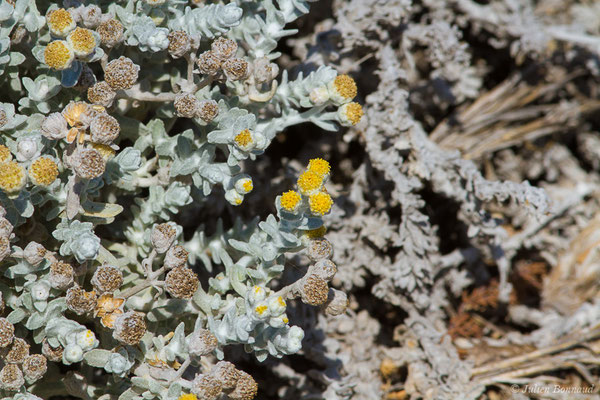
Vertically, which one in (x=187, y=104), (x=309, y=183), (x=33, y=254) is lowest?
(x=33, y=254)

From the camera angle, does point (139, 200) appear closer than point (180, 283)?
No

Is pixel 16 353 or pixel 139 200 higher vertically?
pixel 139 200

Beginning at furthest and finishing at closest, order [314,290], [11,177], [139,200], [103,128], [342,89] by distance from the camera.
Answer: [139,200]
[342,89]
[314,290]
[103,128]
[11,177]

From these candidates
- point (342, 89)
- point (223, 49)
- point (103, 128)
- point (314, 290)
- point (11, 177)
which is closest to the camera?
point (11, 177)

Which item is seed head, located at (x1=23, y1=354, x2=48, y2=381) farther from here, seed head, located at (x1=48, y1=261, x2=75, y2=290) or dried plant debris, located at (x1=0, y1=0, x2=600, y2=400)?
seed head, located at (x1=48, y1=261, x2=75, y2=290)

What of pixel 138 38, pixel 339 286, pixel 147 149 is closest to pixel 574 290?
pixel 339 286

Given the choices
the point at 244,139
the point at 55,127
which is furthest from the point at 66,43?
the point at 244,139

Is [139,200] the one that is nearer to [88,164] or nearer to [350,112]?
[88,164]
